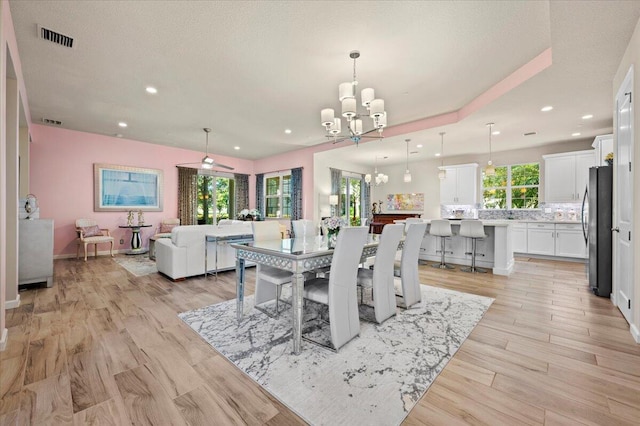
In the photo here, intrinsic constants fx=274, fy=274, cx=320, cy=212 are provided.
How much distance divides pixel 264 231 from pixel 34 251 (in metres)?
3.28

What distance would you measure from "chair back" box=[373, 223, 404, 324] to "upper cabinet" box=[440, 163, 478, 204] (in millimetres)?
5652

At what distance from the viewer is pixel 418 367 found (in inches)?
78.5

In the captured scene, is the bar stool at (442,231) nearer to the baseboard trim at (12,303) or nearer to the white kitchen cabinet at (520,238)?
the white kitchen cabinet at (520,238)

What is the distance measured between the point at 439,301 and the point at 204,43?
4.03 metres

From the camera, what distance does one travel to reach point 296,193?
27.3ft

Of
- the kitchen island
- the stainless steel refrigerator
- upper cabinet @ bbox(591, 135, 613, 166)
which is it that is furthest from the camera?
the kitchen island

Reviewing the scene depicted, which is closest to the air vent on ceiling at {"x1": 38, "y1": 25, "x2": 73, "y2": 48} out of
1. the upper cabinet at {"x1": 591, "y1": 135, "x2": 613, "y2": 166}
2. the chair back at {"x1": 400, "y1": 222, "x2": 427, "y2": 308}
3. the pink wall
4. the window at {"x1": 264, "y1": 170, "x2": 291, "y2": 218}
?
the chair back at {"x1": 400, "y1": 222, "x2": 427, "y2": 308}

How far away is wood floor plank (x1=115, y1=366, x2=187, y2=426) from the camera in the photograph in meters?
1.48

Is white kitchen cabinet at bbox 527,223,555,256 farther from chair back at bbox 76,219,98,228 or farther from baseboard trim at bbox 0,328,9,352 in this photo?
chair back at bbox 76,219,98,228

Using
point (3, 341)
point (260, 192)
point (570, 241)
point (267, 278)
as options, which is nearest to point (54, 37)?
point (3, 341)

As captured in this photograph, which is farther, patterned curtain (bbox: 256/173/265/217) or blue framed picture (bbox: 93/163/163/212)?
patterned curtain (bbox: 256/173/265/217)

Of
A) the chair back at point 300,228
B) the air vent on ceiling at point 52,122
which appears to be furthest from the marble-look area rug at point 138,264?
the air vent on ceiling at point 52,122

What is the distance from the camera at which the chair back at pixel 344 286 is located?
7.14 feet

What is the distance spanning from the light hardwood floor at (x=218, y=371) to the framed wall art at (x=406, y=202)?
18.9ft
